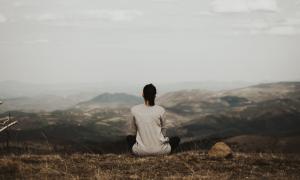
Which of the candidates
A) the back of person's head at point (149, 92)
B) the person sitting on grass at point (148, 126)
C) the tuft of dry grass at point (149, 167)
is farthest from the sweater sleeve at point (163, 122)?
the tuft of dry grass at point (149, 167)

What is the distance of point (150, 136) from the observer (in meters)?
12.4

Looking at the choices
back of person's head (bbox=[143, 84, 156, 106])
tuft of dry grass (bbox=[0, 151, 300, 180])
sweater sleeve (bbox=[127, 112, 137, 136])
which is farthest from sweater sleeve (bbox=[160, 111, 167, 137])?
tuft of dry grass (bbox=[0, 151, 300, 180])

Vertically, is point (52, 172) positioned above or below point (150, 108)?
below

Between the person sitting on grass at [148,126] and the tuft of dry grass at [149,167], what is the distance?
419 mm

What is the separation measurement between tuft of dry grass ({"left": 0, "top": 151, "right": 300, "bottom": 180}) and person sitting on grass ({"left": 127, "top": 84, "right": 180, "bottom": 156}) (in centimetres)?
42

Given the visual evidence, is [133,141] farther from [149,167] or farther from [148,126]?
[149,167]

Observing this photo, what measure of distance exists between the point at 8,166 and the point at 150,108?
4044 millimetres

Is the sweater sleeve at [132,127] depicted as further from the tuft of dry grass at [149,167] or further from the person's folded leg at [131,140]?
the tuft of dry grass at [149,167]

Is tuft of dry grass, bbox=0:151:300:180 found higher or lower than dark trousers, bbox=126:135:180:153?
lower

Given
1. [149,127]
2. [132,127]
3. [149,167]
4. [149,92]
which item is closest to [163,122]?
[149,127]

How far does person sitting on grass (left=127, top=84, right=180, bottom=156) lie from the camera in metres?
12.3

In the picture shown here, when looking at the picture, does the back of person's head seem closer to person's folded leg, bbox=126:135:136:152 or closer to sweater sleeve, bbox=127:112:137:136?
sweater sleeve, bbox=127:112:137:136

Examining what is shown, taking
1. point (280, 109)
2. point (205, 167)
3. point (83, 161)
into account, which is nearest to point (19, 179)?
point (83, 161)

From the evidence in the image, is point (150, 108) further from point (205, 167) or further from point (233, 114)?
point (233, 114)
